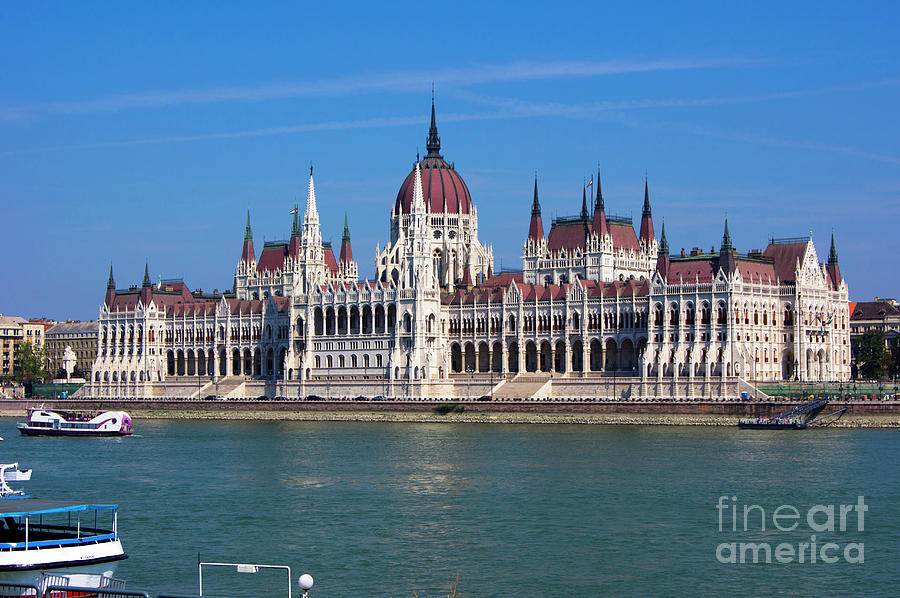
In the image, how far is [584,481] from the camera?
7294 cm

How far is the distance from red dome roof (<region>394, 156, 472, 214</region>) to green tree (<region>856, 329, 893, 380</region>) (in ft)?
163

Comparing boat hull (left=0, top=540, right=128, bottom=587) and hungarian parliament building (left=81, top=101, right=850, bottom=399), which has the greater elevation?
hungarian parliament building (left=81, top=101, right=850, bottom=399)

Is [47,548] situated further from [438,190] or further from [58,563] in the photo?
[438,190]

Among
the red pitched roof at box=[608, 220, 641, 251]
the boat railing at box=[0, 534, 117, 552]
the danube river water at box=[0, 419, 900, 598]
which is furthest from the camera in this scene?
the red pitched roof at box=[608, 220, 641, 251]

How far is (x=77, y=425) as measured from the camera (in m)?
117

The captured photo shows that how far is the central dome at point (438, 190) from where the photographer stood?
168 m

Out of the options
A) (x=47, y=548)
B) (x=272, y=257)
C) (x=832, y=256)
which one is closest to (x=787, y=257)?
(x=832, y=256)

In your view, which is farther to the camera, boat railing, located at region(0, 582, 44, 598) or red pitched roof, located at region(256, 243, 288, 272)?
red pitched roof, located at region(256, 243, 288, 272)

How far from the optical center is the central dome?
168m

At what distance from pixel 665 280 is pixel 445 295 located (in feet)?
97.0

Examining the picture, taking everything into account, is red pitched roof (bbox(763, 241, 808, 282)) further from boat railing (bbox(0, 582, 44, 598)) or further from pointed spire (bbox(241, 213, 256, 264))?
boat railing (bbox(0, 582, 44, 598))

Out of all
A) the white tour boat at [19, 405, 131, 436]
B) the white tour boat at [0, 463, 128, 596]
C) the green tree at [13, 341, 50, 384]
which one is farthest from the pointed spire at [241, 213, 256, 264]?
the white tour boat at [0, 463, 128, 596]

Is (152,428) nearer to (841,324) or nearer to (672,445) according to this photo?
(672,445)

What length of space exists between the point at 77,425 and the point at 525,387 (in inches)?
1664
